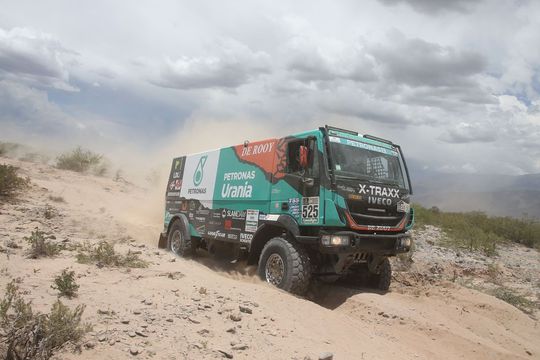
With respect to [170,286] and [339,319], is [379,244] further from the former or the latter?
[170,286]

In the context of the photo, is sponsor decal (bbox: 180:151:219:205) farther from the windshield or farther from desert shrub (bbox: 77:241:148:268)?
the windshield

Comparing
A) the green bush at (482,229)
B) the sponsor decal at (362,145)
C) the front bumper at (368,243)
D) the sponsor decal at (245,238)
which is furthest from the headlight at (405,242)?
the green bush at (482,229)

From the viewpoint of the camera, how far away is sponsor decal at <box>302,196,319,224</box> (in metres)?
7.31

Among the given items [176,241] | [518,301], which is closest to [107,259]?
[176,241]

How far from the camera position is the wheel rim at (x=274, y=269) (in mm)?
7627

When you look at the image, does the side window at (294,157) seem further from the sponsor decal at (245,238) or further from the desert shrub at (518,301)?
the desert shrub at (518,301)

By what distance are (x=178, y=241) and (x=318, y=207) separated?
5298 millimetres

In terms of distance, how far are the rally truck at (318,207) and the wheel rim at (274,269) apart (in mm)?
17

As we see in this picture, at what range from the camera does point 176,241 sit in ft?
37.9

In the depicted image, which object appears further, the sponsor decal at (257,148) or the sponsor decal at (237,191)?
the sponsor decal at (237,191)

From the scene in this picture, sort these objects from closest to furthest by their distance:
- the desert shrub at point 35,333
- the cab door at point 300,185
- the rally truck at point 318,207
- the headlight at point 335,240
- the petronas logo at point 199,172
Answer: the desert shrub at point 35,333 < the headlight at point 335,240 < the rally truck at point 318,207 < the cab door at point 300,185 < the petronas logo at point 199,172

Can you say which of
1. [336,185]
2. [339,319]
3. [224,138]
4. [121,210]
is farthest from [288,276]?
[224,138]

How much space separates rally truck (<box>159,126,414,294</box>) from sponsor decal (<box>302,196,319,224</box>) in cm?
2

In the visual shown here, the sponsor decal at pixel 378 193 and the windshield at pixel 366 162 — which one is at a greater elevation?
the windshield at pixel 366 162
